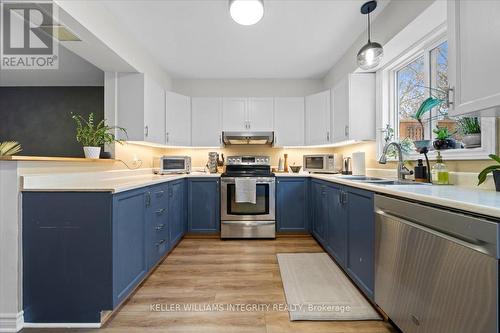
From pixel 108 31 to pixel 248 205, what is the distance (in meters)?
2.52

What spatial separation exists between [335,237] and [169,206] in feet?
5.98

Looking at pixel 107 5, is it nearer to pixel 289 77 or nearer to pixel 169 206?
pixel 169 206

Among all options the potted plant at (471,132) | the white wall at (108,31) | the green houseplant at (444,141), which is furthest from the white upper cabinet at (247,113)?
the potted plant at (471,132)

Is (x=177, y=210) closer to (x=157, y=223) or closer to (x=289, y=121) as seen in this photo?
(x=157, y=223)

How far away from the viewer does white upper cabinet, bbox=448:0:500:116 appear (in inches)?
43.7

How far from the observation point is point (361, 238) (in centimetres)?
185

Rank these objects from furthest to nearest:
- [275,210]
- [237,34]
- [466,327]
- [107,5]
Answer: [275,210]
[237,34]
[107,5]
[466,327]

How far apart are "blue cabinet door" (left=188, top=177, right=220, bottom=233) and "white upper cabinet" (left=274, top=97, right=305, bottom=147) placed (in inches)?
52.2

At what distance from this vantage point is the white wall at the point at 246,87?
13.6 ft

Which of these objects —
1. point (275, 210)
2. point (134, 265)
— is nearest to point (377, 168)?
point (275, 210)

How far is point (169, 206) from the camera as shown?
274 centimetres

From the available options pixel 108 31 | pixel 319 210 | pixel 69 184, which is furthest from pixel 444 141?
pixel 108 31

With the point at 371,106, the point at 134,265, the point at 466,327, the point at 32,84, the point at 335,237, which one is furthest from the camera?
the point at 32,84

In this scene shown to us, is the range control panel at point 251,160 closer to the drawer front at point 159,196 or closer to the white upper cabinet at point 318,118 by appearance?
the white upper cabinet at point 318,118
